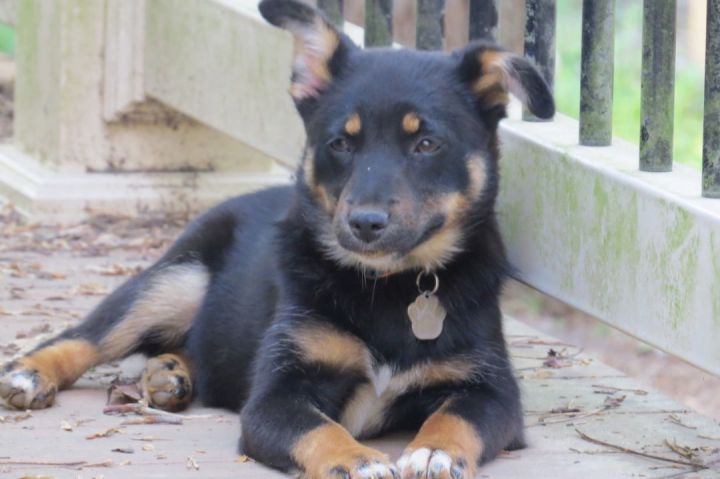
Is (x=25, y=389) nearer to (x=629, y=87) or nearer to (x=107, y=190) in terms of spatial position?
(x=107, y=190)

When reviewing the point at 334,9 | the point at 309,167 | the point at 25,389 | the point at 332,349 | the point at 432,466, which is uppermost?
the point at 334,9

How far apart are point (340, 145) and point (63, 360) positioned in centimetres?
135

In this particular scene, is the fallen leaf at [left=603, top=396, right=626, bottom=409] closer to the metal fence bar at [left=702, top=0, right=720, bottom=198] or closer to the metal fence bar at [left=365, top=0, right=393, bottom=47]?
the metal fence bar at [left=702, top=0, right=720, bottom=198]

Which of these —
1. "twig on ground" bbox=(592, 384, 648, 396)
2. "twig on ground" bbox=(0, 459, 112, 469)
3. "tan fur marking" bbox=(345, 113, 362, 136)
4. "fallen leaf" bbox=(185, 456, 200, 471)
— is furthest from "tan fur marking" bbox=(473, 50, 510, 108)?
"twig on ground" bbox=(0, 459, 112, 469)

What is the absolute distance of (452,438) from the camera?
Answer: 3875mm

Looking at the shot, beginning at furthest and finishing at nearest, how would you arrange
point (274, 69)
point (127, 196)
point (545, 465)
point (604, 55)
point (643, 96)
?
point (127, 196) < point (274, 69) < point (604, 55) < point (643, 96) < point (545, 465)

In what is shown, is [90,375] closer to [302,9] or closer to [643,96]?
[302,9]

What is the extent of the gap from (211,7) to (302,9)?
2.99 m

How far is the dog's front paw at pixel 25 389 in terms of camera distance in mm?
4566

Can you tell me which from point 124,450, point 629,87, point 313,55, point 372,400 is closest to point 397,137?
point 313,55

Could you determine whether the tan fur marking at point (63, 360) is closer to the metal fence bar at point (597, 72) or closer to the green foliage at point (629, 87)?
the metal fence bar at point (597, 72)

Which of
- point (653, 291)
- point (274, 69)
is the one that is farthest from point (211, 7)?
point (653, 291)

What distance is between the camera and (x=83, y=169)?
8094mm

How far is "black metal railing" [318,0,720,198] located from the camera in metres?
4.31
